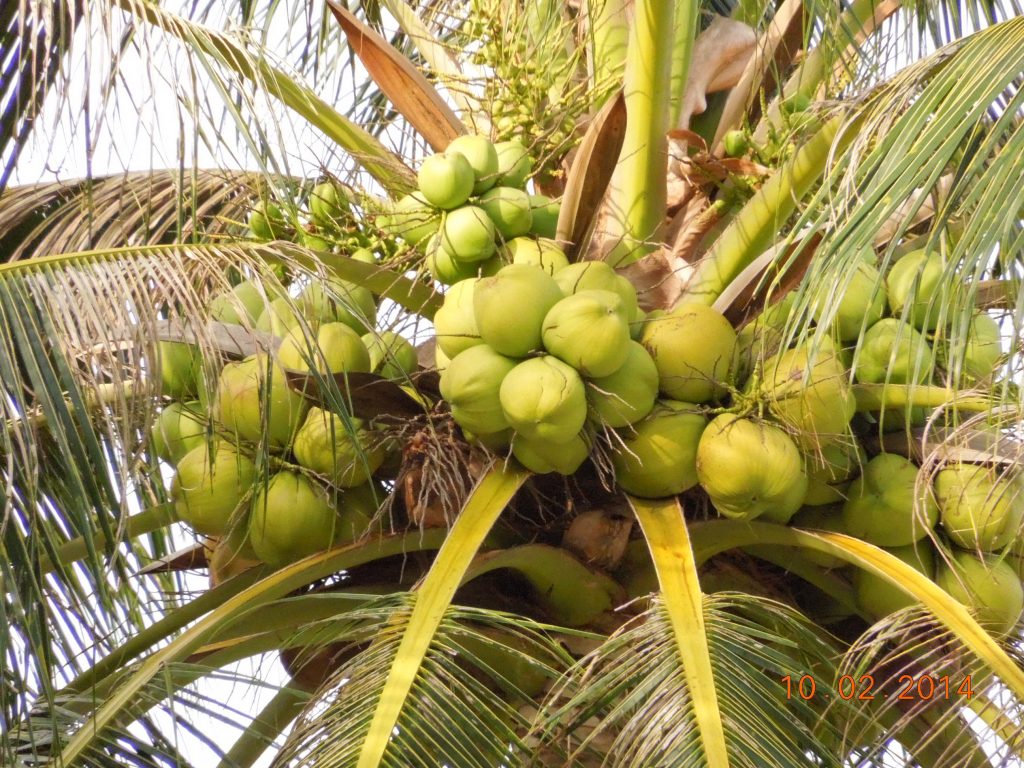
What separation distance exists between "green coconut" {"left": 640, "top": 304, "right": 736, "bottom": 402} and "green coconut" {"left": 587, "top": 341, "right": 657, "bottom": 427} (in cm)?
5

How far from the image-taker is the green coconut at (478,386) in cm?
228

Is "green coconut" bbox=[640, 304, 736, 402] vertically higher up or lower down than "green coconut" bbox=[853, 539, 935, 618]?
higher up

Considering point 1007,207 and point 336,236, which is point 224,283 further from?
point 1007,207

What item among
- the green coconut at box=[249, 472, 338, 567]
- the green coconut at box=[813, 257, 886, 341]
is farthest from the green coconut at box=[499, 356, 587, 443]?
the green coconut at box=[813, 257, 886, 341]

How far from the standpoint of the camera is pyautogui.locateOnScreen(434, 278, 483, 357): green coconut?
238 cm

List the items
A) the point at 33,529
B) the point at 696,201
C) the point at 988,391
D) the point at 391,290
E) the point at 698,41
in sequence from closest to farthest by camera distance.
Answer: the point at 33,529
the point at 988,391
the point at 391,290
the point at 696,201
the point at 698,41

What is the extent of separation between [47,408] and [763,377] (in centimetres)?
121

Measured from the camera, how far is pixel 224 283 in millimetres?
2189

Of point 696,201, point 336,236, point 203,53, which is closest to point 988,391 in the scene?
point 696,201

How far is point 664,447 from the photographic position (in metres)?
2.35

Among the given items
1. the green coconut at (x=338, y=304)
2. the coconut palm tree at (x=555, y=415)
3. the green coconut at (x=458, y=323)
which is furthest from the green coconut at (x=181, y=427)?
the green coconut at (x=458, y=323)

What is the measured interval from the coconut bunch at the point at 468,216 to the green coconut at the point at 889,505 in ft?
2.35

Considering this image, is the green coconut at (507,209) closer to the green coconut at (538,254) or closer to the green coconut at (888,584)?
the green coconut at (538,254)

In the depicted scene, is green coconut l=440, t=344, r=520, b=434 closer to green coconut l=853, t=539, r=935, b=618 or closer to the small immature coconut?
the small immature coconut
